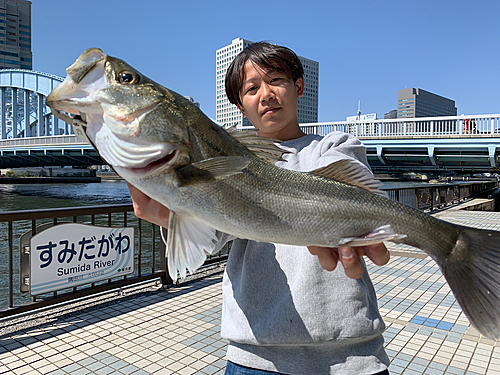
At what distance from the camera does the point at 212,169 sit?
1.24 meters

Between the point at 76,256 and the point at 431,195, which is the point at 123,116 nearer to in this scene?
the point at 76,256

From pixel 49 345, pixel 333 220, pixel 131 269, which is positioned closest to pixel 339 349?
pixel 333 220

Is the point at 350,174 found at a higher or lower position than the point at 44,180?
higher

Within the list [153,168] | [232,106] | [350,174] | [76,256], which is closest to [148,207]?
[153,168]

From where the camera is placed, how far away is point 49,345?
396 centimetres

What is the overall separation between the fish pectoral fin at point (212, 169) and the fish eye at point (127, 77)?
39 centimetres

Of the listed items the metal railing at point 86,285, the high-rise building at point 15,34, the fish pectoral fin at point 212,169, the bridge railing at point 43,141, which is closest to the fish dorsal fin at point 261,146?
the fish pectoral fin at point 212,169

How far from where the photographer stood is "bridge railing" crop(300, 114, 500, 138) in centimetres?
2459

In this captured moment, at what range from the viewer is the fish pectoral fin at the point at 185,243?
127cm

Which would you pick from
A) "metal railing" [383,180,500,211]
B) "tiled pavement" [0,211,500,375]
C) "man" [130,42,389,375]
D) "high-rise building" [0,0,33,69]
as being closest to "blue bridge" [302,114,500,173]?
"metal railing" [383,180,500,211]

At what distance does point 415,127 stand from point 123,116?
102ft

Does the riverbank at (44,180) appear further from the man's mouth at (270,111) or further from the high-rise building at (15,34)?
the high-rise building at (15,34)

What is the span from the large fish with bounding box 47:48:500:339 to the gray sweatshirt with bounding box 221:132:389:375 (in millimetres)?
306

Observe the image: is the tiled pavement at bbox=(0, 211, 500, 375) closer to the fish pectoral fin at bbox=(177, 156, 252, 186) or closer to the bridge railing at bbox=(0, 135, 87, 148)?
the fish pectoral fin at bbox=(177, 156, 252, 186)
